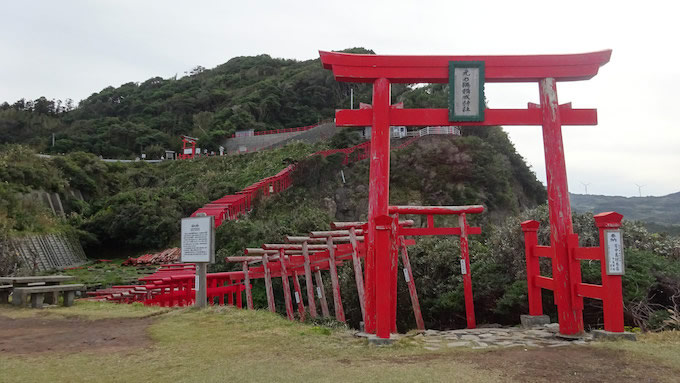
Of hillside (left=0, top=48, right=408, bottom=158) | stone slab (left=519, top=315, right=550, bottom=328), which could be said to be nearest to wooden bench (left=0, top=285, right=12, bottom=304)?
stone slab (left=519, top=315, right=550, bottom=328)

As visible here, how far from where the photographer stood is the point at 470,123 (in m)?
7.45

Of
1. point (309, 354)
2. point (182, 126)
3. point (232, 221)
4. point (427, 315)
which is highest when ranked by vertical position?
point (182, 126)

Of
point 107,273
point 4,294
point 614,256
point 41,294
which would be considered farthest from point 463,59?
point 107,273

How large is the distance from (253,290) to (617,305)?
443 inches

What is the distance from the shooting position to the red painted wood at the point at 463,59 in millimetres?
7320

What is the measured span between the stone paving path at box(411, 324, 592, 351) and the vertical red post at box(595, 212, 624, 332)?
41cm

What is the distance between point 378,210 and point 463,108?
6.65ft

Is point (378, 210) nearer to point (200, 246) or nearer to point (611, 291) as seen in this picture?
point (611, 291)

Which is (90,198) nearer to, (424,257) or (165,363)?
(424,257)

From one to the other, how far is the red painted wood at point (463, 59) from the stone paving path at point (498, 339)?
3.80 meters

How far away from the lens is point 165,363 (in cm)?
514

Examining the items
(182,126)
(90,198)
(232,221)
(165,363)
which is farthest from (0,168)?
(182,126)

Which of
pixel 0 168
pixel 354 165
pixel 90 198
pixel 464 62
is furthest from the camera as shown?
pixel 90 198

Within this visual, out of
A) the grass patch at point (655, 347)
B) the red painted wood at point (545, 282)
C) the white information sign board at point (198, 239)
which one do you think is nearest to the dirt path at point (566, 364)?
the grass patch at point (655, 347)
